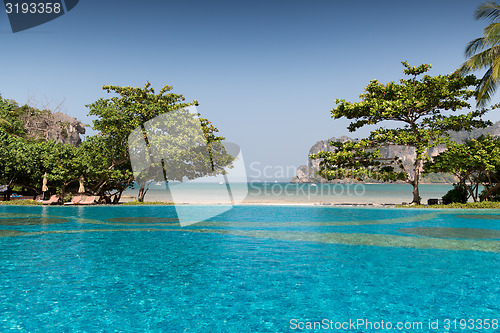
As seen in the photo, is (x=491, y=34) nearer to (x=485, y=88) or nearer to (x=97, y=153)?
(x=485, y=88)

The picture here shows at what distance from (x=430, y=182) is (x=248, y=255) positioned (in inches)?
8159

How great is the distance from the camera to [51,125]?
46281 mm

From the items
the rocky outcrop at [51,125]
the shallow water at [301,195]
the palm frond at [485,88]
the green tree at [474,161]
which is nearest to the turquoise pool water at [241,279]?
the green tree at [474,161]

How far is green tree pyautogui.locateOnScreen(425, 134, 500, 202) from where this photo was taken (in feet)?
71.0

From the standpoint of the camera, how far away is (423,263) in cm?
873

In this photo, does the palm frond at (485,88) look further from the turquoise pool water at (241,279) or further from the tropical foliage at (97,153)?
the tropical foliage at (97,153)

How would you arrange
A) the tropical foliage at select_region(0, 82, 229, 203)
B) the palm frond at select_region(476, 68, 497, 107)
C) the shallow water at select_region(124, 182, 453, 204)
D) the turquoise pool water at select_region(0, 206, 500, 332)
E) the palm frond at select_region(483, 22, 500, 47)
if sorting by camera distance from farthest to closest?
the shallow water at select_region(124, 182, 453, 204)
the tropical foliage at select_region(0, 82, 229, 203)
the palm frond at select_region(476, 68, 497, 107)
the palm frond at select_region(483, 22, 500, 47)
the turquoise pool water at select_region(0, 206, 500, 332)

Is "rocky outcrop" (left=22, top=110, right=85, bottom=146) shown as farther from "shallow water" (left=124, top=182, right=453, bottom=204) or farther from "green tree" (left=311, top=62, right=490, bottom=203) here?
"green tree" (left=311, top=62, right=490, bottom=203)

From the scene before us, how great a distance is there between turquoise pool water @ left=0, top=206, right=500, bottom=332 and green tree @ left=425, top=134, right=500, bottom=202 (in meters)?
10.2

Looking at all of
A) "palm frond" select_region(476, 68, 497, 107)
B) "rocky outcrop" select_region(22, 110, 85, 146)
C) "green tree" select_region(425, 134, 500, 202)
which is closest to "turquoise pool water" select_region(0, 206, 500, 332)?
"green tree" select_region(425, 134, 500, 202)

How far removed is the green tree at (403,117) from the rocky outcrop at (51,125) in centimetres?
3598

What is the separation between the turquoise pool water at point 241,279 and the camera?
556 cm

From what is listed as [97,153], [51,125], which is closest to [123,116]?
[97,153]

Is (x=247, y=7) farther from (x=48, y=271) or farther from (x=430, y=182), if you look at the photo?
(x=430, y=182)
